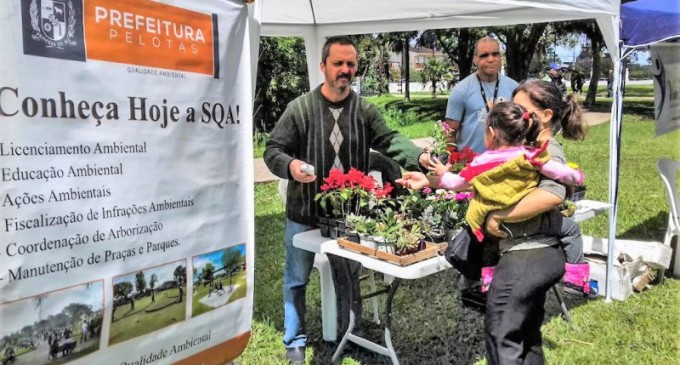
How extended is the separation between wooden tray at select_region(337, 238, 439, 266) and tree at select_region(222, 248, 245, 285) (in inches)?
43.5

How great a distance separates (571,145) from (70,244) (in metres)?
13.7

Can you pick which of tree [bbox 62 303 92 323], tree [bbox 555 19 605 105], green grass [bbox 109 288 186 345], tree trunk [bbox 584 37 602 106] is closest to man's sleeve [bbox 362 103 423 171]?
green grass [bbox 109 288 186 345]

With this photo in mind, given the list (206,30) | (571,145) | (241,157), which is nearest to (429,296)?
(241,157)

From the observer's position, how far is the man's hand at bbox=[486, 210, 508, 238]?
2.47 meters

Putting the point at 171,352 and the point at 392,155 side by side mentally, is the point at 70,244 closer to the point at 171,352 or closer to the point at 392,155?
the point at 171,352

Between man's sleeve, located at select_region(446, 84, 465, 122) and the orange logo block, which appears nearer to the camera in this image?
the orange logo block

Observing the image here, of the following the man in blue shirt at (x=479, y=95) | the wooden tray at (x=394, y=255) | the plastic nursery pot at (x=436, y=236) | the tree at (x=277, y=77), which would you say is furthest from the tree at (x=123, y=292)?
the tree at (x=277, y=77)

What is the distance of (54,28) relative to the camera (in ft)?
4.30

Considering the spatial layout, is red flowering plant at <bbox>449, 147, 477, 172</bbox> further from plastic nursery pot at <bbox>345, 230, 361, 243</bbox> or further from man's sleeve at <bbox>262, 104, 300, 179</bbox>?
man's sleeve at <bbox>262, 104, 300, 179</bbox>

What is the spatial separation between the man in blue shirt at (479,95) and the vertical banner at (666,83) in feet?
7.64

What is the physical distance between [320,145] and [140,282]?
1783mm

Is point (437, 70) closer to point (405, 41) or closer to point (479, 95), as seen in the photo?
point (405, 41)

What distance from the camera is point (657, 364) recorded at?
11.6ft

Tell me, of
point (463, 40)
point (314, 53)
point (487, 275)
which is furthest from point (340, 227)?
point (463, 40)
